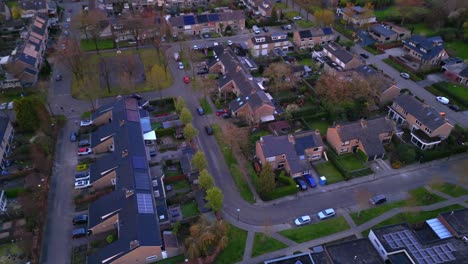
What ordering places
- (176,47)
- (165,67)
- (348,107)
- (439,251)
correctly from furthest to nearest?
(176,47) < (165,67) < (348,107) < (439,251)

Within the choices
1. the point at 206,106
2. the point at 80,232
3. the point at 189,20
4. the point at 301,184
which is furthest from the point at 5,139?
the point at 189,20

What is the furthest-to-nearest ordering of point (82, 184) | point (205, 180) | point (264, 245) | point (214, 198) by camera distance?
point (82, 184), point (205, 180), point (214, 198), point (264, 245)

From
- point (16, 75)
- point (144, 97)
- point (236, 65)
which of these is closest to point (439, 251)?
point (236, 65)

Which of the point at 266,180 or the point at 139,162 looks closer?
the point at 266,180

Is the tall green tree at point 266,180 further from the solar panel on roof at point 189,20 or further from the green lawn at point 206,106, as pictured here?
the solar panel on roof at point 189,20

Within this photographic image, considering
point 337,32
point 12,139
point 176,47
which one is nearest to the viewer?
point 12,139

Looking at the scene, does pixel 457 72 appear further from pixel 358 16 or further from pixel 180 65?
pixel 180 65

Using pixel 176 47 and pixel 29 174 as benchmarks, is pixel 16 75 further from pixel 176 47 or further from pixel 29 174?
pixel 176 47
